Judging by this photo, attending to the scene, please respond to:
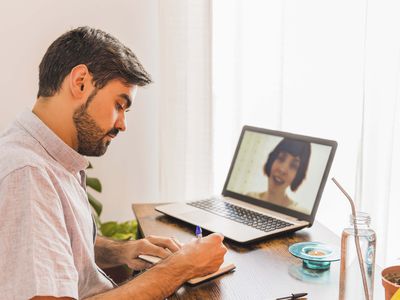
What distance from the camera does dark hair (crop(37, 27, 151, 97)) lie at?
107 centimetres

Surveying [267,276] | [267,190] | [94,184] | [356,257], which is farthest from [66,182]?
[94,184]

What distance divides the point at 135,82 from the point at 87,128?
0.14m

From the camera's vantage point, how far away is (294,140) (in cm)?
151

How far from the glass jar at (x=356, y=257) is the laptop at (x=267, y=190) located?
1.12 ft

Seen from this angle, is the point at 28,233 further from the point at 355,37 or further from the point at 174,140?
the point at 355,37

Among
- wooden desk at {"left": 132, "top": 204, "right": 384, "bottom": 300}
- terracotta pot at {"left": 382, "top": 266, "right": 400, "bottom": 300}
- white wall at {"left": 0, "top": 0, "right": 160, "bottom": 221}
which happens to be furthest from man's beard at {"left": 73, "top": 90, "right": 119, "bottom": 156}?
white wall at {"left": 0, "top": 0, "right": 160, "bottom": 221}

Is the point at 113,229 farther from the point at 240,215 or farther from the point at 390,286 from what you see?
the point at 390,286

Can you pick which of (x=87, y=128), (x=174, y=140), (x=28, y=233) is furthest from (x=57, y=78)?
(x=174, y=140)

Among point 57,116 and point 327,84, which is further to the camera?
point 327,84

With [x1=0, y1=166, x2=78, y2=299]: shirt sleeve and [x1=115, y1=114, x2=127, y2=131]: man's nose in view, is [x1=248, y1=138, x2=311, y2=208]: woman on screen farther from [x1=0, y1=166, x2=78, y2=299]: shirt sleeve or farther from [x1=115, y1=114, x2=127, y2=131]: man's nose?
[x1=0, y1=166, x2=78, y2=299]: shirt sleeve

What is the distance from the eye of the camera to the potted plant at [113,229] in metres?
2.19

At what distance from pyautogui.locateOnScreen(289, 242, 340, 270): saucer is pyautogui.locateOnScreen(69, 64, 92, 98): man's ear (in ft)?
1.89

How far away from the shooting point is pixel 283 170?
1.51 meters

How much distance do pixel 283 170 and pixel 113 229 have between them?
3.24 ft
